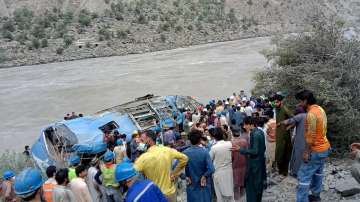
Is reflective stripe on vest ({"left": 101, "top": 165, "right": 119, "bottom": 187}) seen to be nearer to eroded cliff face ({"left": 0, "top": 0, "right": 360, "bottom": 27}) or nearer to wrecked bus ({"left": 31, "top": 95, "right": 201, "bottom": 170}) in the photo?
wrecked bus ({"left": 31, "top": 95, "right": 201, "bottom": 170})

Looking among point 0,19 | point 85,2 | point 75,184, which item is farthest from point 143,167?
point 85,2

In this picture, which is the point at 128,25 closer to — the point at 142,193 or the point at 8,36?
the point at 8,36

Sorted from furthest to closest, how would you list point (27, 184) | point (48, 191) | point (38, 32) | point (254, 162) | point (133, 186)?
point (38, 32) → point (254, 162) → point (48, 191) → point (133, 186) → point (27, 184)

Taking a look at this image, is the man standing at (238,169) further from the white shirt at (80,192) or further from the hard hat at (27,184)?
the hard hat at (27,184)

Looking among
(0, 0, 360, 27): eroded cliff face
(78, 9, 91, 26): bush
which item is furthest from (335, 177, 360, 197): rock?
(0, 0, 360, 27): eroded cliff face

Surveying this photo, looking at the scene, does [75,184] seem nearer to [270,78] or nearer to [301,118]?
[301,118]

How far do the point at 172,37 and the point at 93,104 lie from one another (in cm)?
2322

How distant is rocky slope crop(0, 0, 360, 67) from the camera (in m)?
40.1

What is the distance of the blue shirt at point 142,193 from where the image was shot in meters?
3.57

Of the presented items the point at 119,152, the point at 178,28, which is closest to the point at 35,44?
the point at 178,28

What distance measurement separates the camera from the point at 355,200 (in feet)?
18.8

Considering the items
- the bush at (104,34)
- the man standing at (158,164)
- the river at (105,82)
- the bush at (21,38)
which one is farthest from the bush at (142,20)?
the man standing at (158,164)

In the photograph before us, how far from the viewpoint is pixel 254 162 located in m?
5.78

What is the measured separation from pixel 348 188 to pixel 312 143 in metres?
1.19
